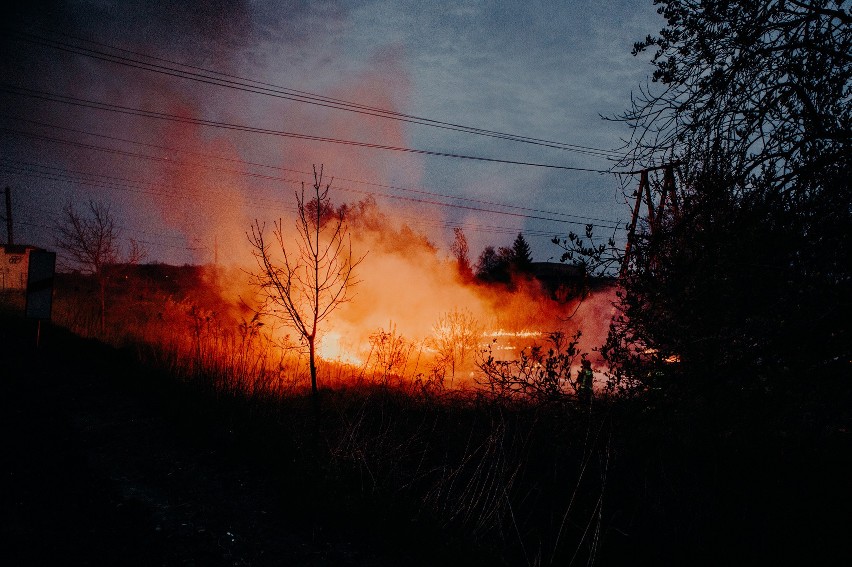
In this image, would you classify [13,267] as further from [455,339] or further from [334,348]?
[455,339]

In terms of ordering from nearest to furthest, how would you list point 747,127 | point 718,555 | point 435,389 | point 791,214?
point 791,214 < point 747,127 < point 718,555 < point 435,389

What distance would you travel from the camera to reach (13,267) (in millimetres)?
24703

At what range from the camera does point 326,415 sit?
7.73 meters

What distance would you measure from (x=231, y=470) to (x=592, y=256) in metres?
4.13

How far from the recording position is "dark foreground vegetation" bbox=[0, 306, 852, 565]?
3275mm

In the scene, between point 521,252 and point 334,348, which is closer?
point 334,348

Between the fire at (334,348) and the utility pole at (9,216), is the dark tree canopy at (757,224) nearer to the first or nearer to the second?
the fire at (334,348)

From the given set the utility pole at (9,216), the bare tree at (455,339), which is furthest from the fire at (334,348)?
the utility pole at (9,216)

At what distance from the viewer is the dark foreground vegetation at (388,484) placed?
10.7 feet

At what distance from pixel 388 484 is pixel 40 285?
859 cm

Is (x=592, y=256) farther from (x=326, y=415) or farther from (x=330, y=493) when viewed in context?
(x=326, y=415)

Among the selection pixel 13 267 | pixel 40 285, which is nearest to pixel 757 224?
pixel 40 285

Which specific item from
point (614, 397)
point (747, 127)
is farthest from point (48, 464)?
point (747, 127)

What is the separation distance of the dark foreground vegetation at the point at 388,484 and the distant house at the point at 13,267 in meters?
23.0
